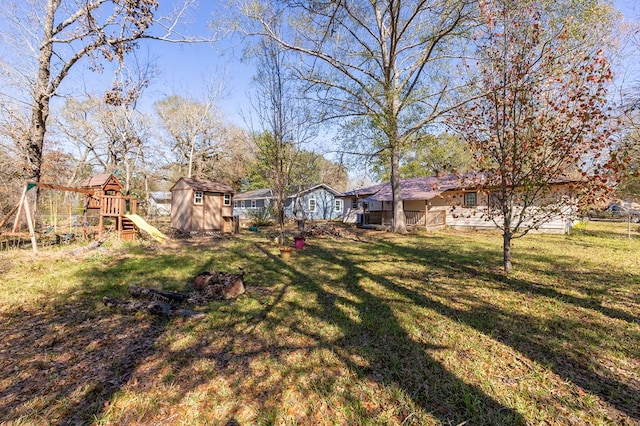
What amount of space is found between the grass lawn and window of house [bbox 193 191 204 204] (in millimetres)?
9022

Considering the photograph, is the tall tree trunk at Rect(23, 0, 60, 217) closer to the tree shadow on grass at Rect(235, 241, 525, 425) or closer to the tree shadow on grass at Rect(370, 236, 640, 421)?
the tree shadow on grass at Rect(235, 241, 525, 425)

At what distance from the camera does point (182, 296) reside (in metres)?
5.29

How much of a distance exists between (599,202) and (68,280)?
1186 cm

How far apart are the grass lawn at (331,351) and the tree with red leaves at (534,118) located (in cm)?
234

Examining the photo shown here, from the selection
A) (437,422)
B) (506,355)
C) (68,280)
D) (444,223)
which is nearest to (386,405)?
(437,422)

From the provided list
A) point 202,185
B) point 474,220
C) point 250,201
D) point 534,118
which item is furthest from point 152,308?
point 250,201

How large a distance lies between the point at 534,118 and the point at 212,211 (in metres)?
15.6

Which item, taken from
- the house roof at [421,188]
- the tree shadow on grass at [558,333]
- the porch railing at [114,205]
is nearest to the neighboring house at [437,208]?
the house roof at [421,188]

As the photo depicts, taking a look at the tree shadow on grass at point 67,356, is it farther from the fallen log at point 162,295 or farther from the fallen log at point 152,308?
the fallen log at point 162,295

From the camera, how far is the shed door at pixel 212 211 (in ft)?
53.7

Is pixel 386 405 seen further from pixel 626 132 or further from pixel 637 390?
pixel 626 132

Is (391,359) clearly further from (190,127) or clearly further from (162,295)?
(190,127)

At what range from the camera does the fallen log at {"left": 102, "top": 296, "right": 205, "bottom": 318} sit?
15.2 ft

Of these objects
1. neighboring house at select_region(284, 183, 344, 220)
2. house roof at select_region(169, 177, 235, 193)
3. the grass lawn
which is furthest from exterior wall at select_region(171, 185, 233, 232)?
neighboring house at select_region(284, 183, 344, 220)
